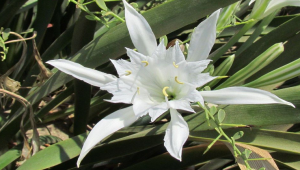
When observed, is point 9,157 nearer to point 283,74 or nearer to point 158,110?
point 158,110

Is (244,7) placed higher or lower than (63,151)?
higher

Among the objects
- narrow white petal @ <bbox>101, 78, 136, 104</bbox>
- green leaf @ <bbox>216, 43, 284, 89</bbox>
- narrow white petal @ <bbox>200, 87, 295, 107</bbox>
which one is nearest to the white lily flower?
green leaf @ <bbox>216, 43, 284, 89</bbox>

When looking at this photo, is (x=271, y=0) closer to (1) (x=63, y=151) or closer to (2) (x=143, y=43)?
(2) (x=143, y=43)

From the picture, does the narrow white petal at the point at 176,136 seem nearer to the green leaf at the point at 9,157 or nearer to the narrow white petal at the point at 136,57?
the narrow white petal at the point at 136,57

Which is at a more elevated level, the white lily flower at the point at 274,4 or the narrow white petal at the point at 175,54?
the white lily flower at the point at 274,4

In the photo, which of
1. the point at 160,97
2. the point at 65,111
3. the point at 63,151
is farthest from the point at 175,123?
the point at 65,111

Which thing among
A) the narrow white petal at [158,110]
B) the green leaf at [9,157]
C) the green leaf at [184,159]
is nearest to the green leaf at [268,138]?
the green leaf at [184,159]
